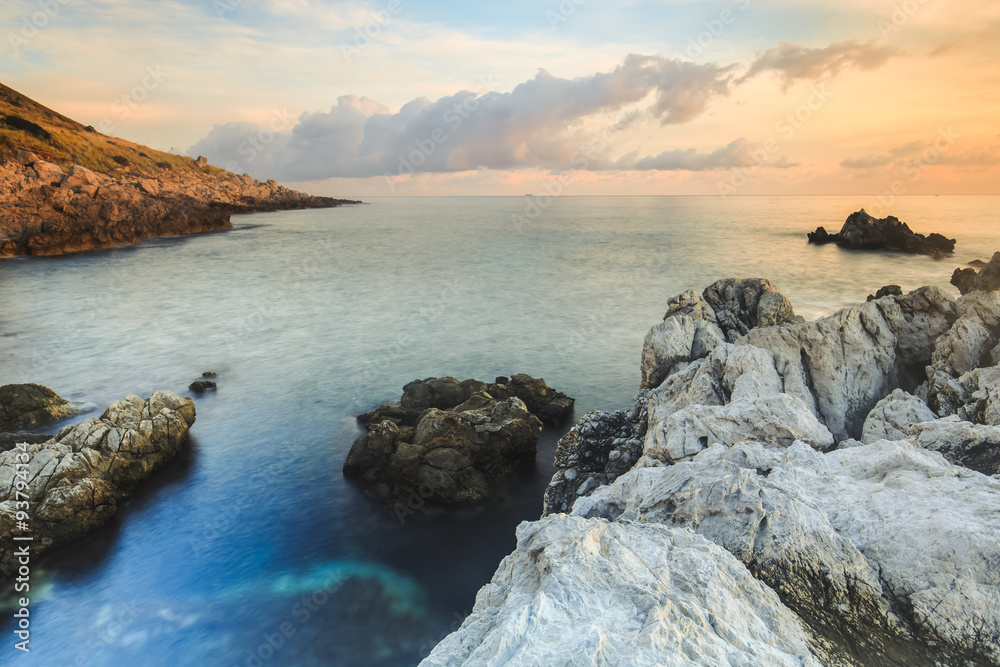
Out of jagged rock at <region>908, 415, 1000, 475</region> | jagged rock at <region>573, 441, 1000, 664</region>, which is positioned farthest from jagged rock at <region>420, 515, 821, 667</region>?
jagged rock at <region>908, 415, 1000, 475</region>

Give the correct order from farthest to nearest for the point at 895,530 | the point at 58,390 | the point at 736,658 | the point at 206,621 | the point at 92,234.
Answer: the point at 92,234 < the point at 58,390 < the point at 206,621 < the point at 895,530 < the point at 736,658

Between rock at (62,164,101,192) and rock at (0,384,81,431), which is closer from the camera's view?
rock at (0,384,81,431)

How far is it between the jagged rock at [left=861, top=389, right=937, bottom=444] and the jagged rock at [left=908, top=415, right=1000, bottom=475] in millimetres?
1840

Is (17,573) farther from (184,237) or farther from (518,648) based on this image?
(184,237)

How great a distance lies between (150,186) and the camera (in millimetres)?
103188

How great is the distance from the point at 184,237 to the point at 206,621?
9219 centimetres

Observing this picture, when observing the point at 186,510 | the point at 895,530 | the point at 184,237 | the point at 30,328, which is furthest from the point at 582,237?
the point at 895,530

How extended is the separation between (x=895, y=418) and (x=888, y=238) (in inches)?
2793

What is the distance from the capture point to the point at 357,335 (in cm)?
3366

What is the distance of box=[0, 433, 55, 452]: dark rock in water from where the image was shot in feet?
51.5

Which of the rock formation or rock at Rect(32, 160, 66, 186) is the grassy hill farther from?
the rock formation

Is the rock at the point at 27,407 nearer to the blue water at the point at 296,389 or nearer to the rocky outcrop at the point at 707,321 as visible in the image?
the blue water at the point at 296,389

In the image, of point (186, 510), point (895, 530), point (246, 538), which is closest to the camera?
point (895, 530)

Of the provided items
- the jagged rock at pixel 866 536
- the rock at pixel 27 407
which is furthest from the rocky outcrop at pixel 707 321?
the rock at pixel 27 407
